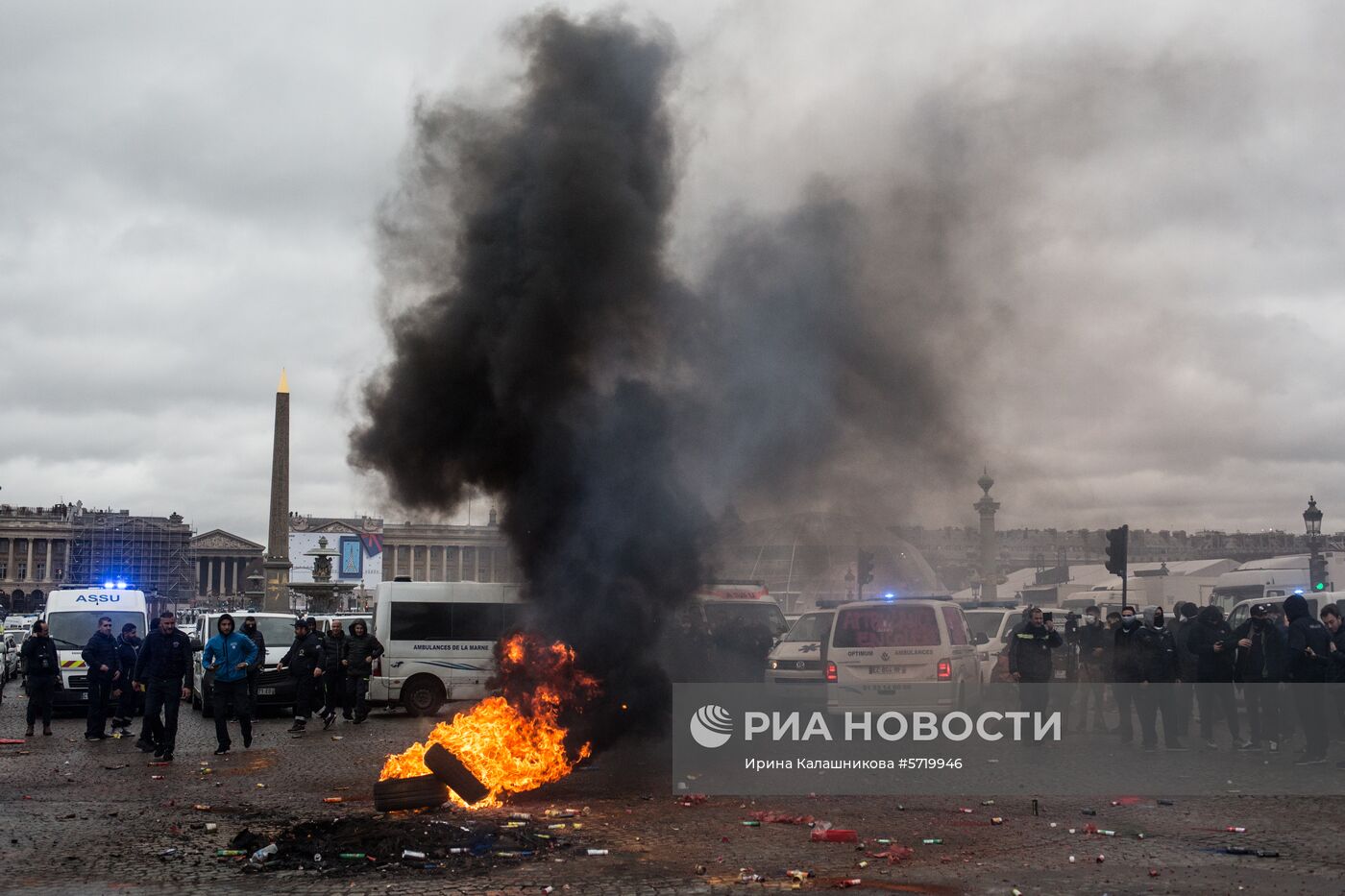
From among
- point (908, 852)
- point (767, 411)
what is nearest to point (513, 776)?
point (908, 852)

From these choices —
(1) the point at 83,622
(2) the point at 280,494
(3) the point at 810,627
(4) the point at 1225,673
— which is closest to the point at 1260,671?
(4) the point at 1225,673

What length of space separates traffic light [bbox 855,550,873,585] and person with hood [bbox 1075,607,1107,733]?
7500 mm

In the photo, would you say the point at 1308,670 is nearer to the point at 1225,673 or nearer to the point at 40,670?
the point at 1225,673

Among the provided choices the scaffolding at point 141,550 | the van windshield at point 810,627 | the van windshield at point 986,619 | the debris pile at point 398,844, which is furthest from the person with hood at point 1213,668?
the scaffolding at point 141,550

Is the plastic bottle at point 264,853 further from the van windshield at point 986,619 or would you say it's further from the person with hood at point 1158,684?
the van windshield at point 986,619

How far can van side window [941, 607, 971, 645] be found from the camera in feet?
48.3

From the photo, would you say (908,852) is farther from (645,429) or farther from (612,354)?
(612,354)

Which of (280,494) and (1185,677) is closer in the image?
(1185,677)

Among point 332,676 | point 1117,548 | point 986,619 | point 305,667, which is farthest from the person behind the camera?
point 986,619

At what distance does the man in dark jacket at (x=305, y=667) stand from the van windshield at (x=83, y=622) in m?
5.26

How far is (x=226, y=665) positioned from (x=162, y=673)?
0.75 m

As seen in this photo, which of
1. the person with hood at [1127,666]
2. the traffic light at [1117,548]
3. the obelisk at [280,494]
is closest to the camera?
the person with hood at [1127,666]

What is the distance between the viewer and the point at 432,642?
1953 cm

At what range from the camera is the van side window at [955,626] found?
1471cm
